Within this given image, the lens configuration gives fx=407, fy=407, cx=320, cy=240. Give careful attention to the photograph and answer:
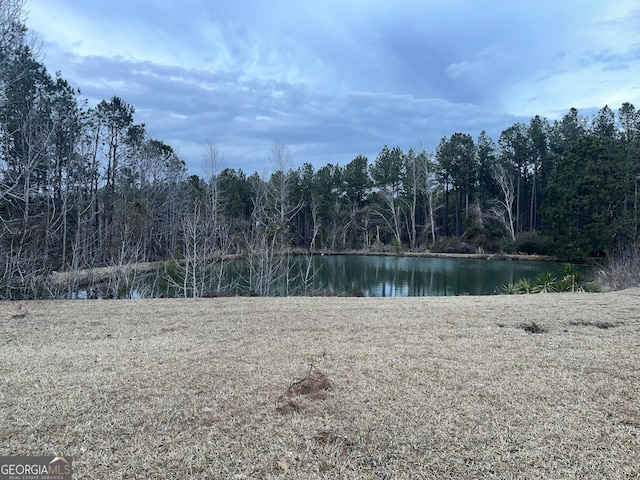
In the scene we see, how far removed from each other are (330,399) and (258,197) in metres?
13.4

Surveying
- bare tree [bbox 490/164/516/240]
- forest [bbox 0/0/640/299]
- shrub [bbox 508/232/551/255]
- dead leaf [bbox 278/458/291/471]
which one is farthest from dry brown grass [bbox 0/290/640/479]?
bare tree [bbox 490/164/516/240]

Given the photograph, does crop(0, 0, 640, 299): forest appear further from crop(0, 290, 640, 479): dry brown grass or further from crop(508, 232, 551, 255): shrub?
crop(0, 290, 640, 479): dry brown grass

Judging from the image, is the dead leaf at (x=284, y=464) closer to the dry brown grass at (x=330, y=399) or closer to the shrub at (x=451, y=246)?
the dry brown grass at (x=330, y=399)

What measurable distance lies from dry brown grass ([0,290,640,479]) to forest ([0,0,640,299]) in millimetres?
6093

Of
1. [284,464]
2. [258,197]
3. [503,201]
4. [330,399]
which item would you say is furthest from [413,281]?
[503,201]

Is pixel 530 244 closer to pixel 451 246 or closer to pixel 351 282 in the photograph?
pixel 451 246

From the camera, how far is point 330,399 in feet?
9.09

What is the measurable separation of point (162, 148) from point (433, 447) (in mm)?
29872

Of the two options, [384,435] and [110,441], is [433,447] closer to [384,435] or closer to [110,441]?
[384,435]

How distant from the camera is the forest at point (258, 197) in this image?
10.1m

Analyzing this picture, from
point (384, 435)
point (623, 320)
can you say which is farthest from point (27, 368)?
point (623, 320)

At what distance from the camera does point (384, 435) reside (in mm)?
2293

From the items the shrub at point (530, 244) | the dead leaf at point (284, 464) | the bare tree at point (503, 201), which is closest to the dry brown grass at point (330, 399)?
the dead leaf at point (284, 464)

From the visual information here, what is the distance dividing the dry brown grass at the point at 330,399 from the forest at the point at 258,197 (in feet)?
20.0
